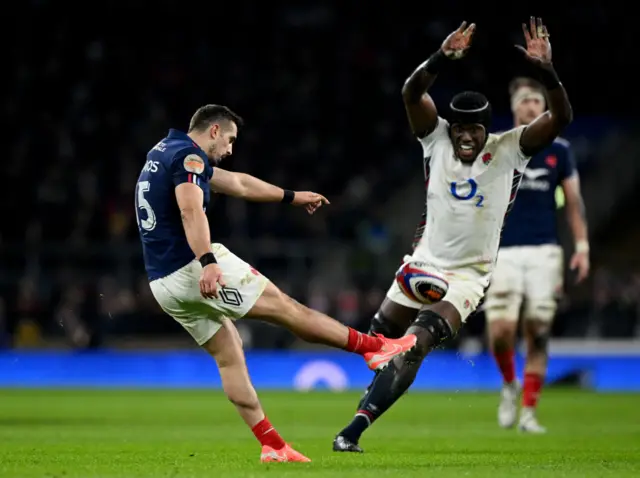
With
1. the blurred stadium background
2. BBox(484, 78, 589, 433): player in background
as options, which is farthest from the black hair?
the blurred stadium background

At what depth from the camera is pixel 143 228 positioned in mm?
7594

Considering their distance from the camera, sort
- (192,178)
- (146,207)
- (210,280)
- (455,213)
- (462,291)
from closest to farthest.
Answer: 1. (210,280)
2. (192,178)
3. (146,207)
4. (462,291)
5. (455,213)

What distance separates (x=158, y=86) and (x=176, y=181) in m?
19.8

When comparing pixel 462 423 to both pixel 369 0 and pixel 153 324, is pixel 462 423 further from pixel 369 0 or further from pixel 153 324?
pixel 369 0

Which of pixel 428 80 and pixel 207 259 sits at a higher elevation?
pixel 428 80

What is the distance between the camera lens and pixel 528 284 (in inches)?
456

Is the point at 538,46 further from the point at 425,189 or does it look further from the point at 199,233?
the point at 199,233

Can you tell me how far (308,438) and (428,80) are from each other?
132 inches

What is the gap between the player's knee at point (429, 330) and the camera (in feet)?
27.0

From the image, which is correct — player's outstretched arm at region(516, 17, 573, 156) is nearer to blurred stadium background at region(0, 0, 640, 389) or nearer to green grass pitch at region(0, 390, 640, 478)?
green grass pitch at region(0, 390, 640, 478)

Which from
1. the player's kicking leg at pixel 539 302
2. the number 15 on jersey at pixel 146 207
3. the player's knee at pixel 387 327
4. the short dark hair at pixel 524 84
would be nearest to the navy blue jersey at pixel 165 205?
the number 15 on jersey at pixel 146 207

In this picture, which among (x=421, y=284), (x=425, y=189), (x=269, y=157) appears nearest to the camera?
(x=421, y=284)

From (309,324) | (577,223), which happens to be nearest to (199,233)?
(309,324)

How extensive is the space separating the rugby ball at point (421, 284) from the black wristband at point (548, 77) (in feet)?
4.81
